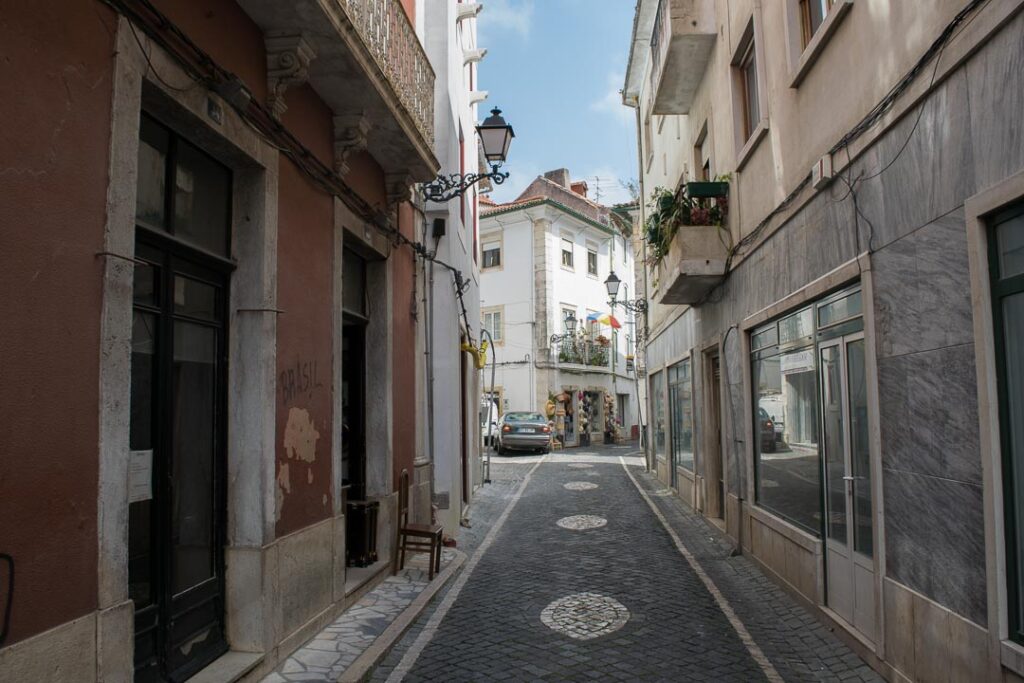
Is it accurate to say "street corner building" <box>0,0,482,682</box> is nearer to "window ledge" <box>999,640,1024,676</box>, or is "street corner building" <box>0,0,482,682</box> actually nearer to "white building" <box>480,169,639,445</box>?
"window ledge" <box>999,640,1024,676</box>

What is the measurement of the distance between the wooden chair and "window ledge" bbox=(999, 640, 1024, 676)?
17.2 ft

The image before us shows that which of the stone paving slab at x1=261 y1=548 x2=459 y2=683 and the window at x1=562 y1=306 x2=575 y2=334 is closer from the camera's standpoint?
the stone paving slab at x1=261 y1=548 x2=459 y2=683

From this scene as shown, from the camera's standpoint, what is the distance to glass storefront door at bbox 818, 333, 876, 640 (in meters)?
5.62

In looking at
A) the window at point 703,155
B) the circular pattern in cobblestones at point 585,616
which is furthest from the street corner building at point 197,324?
the window at point 703,155

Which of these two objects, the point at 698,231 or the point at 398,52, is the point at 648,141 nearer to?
the point at 698,231

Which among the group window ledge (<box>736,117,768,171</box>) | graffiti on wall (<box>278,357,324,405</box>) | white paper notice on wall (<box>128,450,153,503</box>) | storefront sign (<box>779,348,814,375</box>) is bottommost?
white paper notice on wall (<box>128,450,153,503</box>)

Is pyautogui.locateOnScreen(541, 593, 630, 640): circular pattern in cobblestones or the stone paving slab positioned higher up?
the stone paving slab

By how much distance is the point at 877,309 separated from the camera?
5.21m

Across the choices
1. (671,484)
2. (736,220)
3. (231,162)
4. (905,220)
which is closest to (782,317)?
(736,220)

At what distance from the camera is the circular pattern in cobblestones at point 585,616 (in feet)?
20.0

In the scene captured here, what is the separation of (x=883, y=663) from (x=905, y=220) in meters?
2.93

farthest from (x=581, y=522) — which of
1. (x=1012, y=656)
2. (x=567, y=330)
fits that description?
(x=567, y=330)

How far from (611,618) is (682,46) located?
27.1 ft

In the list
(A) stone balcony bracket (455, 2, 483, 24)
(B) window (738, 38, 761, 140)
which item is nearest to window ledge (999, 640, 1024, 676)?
(B) window (738, 38, 761, 140)
